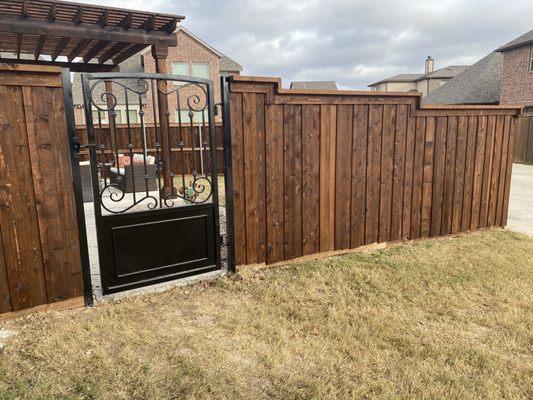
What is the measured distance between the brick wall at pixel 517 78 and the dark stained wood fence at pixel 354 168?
58.1ft

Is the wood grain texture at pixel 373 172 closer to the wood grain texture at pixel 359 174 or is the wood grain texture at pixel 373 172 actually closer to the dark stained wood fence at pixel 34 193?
the wood grain texture at pixel 359 174

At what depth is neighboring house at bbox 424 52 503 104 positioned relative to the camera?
88.0 feet

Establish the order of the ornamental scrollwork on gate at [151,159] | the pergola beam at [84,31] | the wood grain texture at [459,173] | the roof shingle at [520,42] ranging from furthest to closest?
1. the roof shingle at [520,42]
2. the ornamental scrollwork on gate at [151,159]
3. the pergola beam at [84,31]
4. the wood grain texture at [459,173]

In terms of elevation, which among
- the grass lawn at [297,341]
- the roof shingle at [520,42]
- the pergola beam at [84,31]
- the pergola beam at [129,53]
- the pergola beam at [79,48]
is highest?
the roof shingle at [520,42]

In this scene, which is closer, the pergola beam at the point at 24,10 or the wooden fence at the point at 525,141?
the pergola beam at the point at 24,10

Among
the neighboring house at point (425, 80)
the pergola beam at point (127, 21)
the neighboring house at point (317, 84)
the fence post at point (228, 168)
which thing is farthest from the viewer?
the neighboring house at point (317, 84)

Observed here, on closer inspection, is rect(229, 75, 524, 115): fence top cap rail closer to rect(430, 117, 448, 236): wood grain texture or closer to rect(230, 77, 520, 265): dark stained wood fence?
rect(230, 77, 520, 265): dark stained wood fence

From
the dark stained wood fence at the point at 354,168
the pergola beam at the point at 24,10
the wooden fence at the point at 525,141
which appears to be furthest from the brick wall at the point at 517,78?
the pergola beam at the point at 24,10

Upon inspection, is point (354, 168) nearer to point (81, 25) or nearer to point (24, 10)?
point (81, 25)

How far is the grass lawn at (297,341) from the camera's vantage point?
2.46 metres

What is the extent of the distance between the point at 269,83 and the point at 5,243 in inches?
116

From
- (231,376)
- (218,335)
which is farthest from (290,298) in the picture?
(231,376)

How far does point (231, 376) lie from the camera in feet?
8.45

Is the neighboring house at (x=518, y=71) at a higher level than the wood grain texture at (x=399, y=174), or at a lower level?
higher
